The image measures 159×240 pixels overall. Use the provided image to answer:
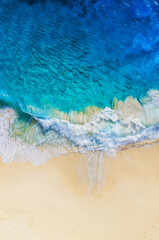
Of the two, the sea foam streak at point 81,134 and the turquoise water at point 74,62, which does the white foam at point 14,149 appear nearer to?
the sea foam streak at point 81,134

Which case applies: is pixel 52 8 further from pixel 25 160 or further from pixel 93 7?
pixel 25 160

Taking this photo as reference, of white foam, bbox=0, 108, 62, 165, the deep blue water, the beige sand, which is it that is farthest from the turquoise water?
the beige sand

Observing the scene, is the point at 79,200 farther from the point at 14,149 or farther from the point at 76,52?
the point at 76,52

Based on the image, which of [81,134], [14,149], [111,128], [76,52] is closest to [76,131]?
[81,134]

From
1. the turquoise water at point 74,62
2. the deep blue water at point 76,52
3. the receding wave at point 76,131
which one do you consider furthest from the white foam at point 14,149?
the deep blue water at point 76,52

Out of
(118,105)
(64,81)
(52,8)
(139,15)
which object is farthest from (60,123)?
(139,15)

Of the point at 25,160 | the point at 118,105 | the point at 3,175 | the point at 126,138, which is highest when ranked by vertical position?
the point at 118,105
